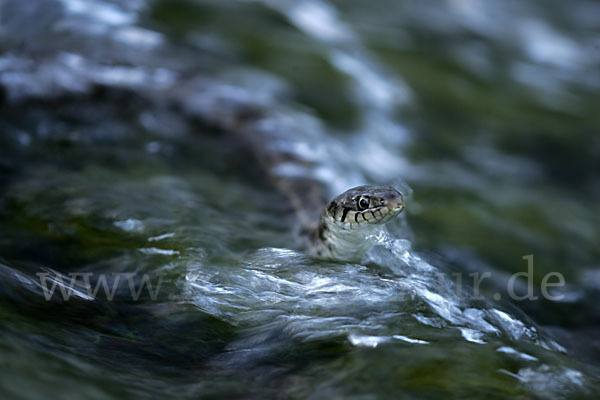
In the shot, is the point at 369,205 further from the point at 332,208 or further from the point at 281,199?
the point at 281,199

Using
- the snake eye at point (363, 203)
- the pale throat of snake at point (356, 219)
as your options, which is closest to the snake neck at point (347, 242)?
the pale throat of snake at point (356, 219)

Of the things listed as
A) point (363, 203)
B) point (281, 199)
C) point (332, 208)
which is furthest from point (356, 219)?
point (281, 199)

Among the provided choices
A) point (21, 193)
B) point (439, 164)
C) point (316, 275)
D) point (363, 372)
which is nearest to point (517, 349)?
point (363, 372)

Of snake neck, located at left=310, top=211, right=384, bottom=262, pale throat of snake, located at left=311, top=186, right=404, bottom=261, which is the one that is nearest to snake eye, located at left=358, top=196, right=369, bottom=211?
pale throat of snake, located at left=311, top=186, right=404, bottom=261

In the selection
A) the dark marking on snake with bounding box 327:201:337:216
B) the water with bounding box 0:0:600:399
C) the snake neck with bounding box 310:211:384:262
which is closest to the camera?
the water with bounding box 0:0:600:399

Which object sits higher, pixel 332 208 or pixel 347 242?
pixel 332 208

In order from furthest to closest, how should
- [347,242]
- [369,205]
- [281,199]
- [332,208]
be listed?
[281,199] < [332,208] < [347,242] < [369,205]

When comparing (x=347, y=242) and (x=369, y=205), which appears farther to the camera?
(x=347, y=242)

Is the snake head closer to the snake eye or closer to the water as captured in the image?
the snake eye
